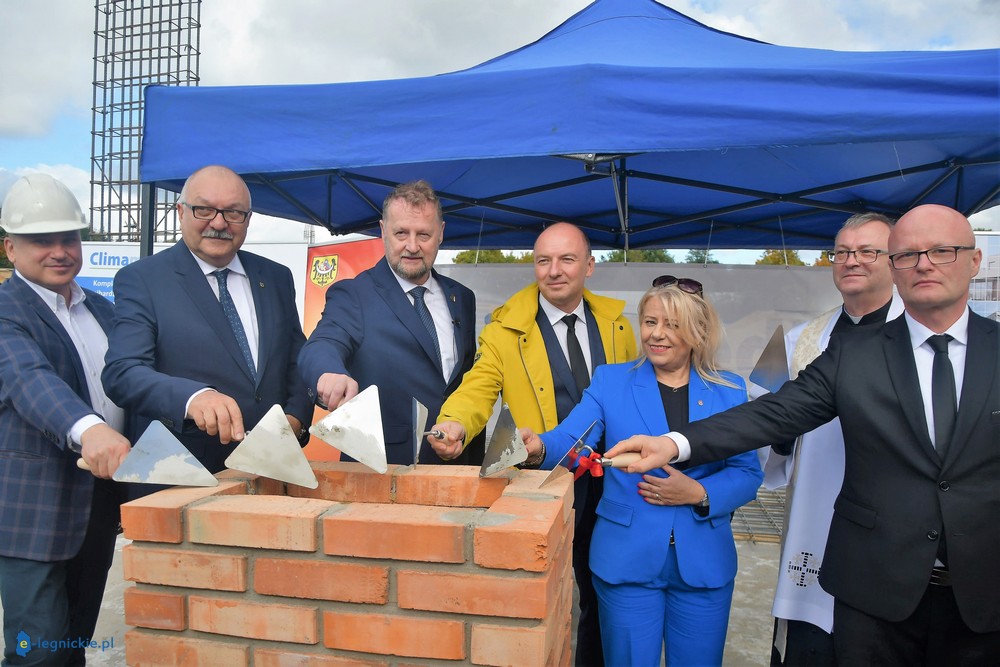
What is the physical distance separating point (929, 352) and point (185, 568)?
176 cm

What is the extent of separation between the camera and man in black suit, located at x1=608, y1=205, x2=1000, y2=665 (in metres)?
1.43

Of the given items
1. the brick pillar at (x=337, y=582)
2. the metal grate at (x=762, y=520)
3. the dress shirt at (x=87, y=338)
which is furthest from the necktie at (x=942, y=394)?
the metal grate at (x=762, y=520)

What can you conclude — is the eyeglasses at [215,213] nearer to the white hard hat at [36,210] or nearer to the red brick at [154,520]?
the white hard hat at [36,210]

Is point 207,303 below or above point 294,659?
above

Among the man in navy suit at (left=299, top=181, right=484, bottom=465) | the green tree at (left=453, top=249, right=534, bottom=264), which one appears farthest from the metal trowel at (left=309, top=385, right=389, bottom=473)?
the green tree at (left=453, top=249, right=534, bottom=264)

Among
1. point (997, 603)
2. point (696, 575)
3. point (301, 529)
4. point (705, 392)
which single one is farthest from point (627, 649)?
point (301, 529)

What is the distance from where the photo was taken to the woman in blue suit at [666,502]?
6.03ft

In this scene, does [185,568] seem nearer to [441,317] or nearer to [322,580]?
[322,580]

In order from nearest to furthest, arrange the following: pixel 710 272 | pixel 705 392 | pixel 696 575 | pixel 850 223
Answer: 1. pixel 696 575
2. pixel 705 392
3. pixel 850 223
4. pixel 710 272

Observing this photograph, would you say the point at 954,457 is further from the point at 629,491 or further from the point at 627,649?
the point at 627,649

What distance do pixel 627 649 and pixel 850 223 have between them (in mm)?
1630

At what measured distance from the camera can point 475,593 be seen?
1.05 m

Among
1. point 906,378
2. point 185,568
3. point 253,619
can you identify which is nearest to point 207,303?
point 185,568

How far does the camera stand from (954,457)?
4.70 feet
